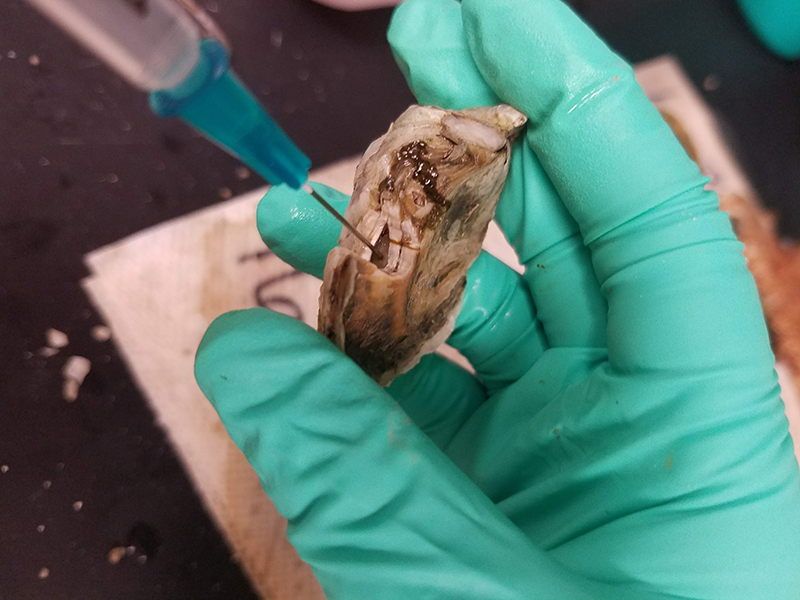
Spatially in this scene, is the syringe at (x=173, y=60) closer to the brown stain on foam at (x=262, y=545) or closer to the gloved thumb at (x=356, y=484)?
the gloved thumb at (x=356, y=484)

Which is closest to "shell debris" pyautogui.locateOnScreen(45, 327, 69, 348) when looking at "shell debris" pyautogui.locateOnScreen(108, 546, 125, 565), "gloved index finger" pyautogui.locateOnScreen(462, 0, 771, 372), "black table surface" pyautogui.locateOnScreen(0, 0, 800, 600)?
"black table surface" pyautogui.locateOnScreen(0, 0, 800, 600)

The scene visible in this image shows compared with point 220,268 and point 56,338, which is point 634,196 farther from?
point 56,338

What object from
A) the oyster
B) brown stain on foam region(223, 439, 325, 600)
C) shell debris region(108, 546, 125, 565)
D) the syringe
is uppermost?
the syringe

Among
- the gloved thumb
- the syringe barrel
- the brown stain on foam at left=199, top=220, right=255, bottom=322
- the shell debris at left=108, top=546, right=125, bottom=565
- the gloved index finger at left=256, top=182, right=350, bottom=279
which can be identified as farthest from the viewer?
the brown stain on foam at left=199, top=220, right=255, bottom=322

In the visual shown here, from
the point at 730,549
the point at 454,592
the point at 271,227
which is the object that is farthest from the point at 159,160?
the point at 730,549

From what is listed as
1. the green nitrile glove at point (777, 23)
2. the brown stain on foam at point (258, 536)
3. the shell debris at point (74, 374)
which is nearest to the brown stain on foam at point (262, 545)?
the brown stain on foam at point (258, 536)

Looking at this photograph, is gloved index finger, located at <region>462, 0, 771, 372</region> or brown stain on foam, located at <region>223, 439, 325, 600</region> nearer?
gloved index finger, located at <region>462, 0, 771, 372</region>

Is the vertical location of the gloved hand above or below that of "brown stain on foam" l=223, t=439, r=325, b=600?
above

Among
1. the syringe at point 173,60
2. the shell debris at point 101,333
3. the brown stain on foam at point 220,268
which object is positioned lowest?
the shell debris at point 101,333

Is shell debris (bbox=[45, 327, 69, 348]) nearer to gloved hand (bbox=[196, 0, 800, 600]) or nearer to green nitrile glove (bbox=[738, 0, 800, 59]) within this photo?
gloved hand (bbox=[196, 0, 800, 600])
